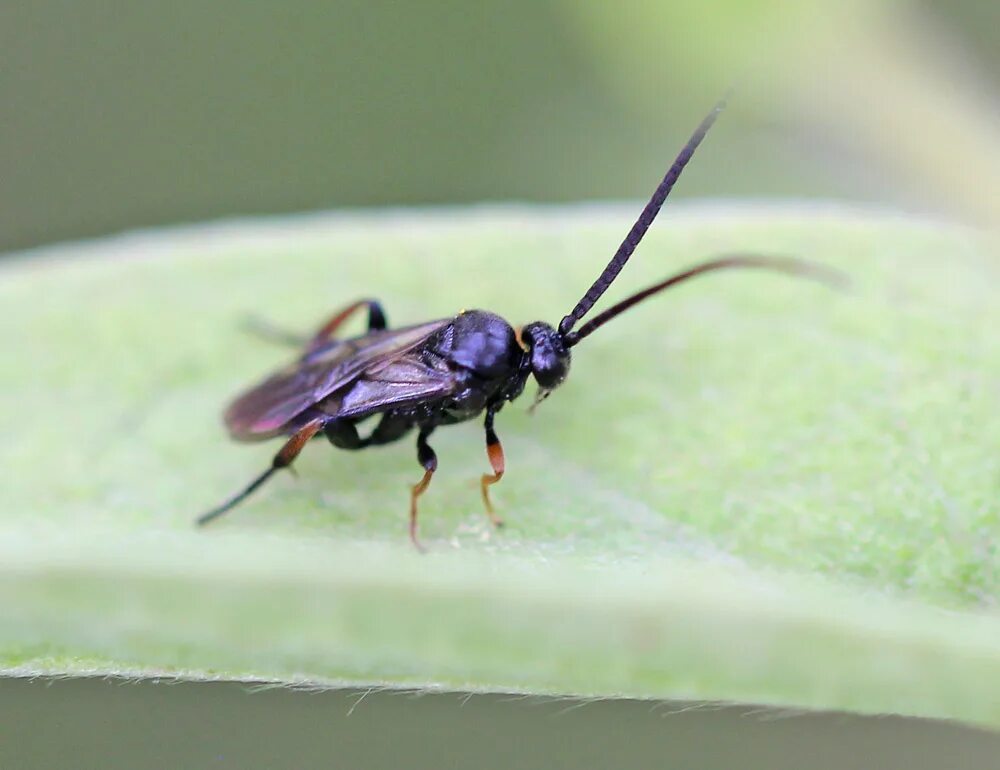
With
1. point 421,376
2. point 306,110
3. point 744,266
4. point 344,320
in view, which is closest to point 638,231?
point 744,266

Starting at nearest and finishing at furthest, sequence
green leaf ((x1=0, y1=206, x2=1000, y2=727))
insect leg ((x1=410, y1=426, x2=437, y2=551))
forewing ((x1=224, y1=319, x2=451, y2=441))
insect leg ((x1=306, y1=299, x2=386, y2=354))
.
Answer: green leaf ((x1=0, y1=206, x2=1000, y2=727))
insect leg ((x1=410, y1=426, x2=437, y2=551))
forewing ((x1=224, y1=319, x2=451, y2=441))
insect leg ((x1=306, y1=299, x2=386, y2=354))

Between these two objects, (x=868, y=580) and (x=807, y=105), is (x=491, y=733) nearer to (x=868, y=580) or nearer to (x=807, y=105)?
(x=868, y=580)

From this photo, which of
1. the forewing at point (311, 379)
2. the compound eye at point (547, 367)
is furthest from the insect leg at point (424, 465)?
the compound eye at point (547, 367)

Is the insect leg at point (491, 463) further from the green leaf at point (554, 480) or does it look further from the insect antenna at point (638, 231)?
the insect antenna at point (638, 231)

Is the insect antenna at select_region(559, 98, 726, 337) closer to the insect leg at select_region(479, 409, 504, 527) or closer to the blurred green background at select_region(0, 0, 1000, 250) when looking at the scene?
the insect leg at select_region(479, 409, 504, 527)

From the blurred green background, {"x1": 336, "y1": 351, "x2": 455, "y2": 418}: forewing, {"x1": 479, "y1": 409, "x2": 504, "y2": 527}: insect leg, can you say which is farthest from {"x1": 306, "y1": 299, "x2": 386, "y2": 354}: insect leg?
the blurred green background

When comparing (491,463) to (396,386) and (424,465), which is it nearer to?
(424,465)
